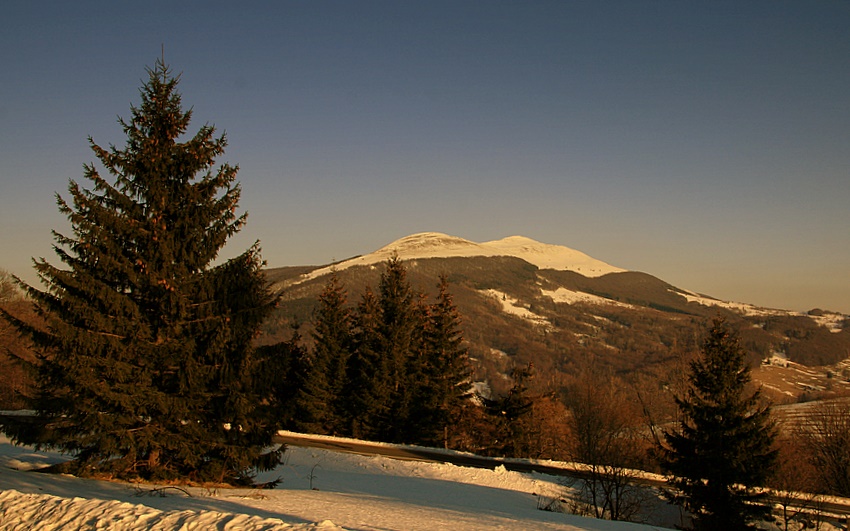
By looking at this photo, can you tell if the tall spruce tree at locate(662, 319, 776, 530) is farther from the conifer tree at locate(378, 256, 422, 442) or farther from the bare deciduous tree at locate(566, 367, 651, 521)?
the conifer tree at locate(378, 256, 422, 442)

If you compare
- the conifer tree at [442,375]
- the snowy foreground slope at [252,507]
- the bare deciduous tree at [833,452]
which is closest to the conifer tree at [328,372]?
the conifer tree at [442,375]

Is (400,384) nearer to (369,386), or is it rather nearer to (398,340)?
(369,386)

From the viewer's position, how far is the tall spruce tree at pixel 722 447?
21734mm

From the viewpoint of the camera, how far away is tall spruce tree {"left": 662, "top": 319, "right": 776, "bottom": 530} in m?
21.7

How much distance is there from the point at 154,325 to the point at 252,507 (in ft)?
17.9

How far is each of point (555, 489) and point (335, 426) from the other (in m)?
19.8

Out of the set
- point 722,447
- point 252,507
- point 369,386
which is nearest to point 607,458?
point 722,447

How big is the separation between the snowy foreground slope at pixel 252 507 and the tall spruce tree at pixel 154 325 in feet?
3.63

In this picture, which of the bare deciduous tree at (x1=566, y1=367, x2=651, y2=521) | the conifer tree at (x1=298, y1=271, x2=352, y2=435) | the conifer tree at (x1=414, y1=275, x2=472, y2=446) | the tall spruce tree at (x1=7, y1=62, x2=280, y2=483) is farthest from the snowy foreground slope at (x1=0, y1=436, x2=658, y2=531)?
the conifer tree at (x1=414, y1=275, x2=472, y2=446)

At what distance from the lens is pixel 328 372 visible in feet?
131

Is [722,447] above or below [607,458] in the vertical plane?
above

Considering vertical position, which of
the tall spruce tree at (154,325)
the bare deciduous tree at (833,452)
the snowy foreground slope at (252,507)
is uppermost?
the tall spruce tree at (154,325)

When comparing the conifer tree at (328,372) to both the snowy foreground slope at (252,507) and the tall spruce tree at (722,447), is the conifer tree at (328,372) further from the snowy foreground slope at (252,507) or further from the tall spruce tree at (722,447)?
the tall spruce tree at (722,447)

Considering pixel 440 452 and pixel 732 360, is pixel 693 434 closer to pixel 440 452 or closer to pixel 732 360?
pixel 732 360
